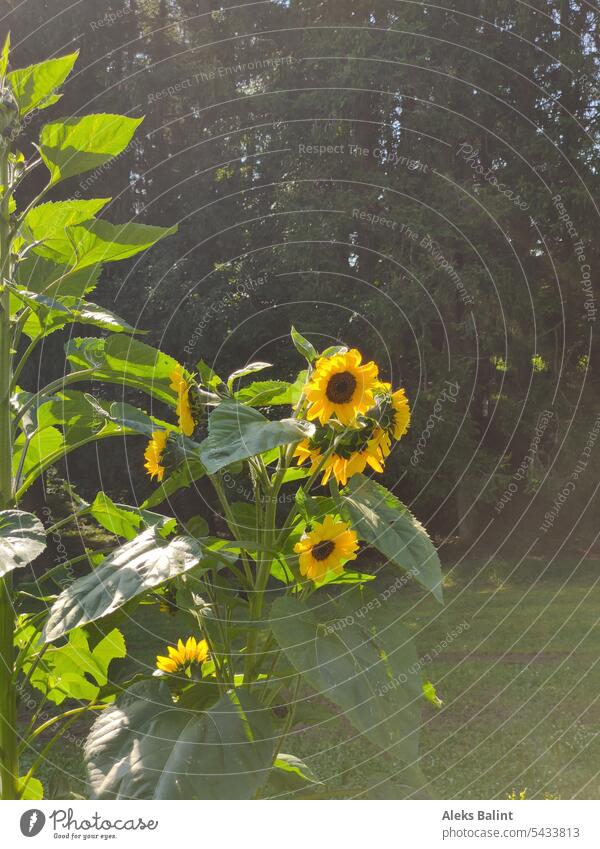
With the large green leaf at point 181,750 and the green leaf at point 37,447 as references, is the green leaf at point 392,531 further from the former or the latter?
the green leaf at point 37,447

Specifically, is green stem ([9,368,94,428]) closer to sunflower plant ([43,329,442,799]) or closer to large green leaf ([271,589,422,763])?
sunflower plant ([43,329,442,799])

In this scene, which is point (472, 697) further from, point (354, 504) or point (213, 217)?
point (354, 504)

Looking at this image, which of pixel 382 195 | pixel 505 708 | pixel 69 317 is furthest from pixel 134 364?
pixel 382 195

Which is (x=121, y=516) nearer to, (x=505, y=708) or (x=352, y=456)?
(x=352, y=456)

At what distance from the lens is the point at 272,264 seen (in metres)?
7.57

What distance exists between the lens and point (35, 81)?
1.21m

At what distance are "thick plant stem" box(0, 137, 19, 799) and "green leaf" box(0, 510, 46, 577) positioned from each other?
124mm

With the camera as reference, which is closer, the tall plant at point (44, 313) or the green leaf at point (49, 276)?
the tall plant at point (44, 313)

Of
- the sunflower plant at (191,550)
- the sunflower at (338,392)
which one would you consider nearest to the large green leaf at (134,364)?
the sunflower plant at (191,550)

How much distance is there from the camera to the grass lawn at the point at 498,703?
402cm

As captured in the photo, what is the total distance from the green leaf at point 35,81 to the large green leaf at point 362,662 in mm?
774

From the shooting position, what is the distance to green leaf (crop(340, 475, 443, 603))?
0.93 meters

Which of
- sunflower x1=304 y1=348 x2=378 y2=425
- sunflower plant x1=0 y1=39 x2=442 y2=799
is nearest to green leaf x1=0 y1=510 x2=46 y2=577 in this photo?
sunflower plant x1=0 y1=39 x2=442 y2=799

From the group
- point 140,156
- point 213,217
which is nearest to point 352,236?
point 213,217
